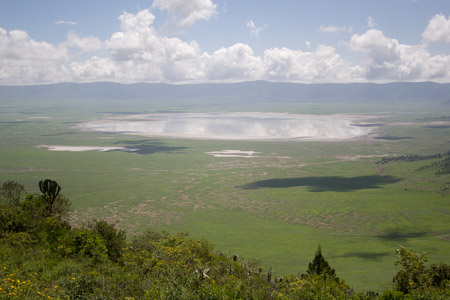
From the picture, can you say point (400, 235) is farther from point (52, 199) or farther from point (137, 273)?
point (52, 199)

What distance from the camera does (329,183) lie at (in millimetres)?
104625

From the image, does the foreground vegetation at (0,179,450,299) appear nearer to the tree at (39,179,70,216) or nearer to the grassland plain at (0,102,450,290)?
the tree at (39,179,70,216)

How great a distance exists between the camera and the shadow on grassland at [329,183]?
326 ft

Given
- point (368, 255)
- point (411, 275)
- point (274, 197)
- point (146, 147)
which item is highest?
point (146, 147)

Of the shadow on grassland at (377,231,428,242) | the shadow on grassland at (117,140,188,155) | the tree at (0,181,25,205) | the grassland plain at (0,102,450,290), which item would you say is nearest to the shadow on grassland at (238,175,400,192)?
the grassland plain at (0,102,450,290)

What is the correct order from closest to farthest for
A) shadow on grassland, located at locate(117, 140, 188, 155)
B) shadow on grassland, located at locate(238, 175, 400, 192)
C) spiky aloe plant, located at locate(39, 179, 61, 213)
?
spiky aloe plant, located at locate(39, 179, 61, 213), shadow on grassland, located at locate(238, 175, 400, 192), shadow on grassland, located at locate(117, 140, 188, 155)

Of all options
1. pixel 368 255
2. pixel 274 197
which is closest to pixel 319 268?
pixel 368 255

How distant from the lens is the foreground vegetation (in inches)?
826

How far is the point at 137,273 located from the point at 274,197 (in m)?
64.8

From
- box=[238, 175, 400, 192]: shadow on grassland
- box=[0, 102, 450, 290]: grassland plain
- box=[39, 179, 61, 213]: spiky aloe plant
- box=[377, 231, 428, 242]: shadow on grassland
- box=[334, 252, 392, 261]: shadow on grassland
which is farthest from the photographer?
box=[238, 175, 400, 192]: shadow on grassland

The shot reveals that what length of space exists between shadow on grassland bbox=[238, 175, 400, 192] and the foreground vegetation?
205ft

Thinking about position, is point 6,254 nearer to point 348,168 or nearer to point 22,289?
point 22,289

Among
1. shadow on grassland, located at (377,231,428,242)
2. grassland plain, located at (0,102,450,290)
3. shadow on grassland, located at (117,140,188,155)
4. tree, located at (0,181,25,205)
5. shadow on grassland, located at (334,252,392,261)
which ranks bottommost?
shadow on grassland, located at (334,252,392,261)

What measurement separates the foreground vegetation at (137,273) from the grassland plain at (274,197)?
1409 centimetres
